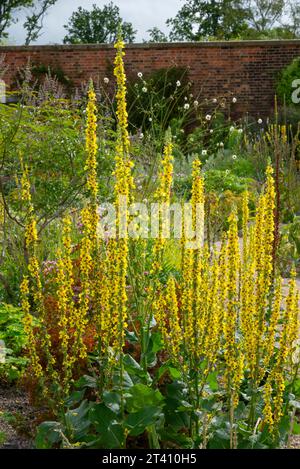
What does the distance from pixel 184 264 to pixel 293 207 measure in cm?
667

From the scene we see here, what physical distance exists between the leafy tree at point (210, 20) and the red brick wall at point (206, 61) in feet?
43.1

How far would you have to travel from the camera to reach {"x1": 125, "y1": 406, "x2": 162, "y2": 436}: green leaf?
2779 mm

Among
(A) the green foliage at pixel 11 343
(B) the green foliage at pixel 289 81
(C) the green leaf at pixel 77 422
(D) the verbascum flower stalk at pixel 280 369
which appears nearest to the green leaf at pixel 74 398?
(C) the green leaf at pixel 77 422

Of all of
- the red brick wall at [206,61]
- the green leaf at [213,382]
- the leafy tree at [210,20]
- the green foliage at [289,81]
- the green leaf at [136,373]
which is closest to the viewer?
the green leaf at [136,373]

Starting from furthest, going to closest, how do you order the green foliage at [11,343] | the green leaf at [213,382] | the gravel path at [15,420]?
the green foliage at [11,343], the gravel path at [15,420], the green leaf at [213,382]

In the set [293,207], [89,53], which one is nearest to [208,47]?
[89,53]

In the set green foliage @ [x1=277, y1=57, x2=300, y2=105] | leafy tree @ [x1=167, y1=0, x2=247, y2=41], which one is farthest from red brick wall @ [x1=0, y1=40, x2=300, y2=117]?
leafy tree @ [x1=167, y1=0, x2=247, y2=41]

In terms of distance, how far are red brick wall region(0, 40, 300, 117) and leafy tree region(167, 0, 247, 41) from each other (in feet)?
43.1

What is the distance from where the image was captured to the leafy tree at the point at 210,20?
107 ft

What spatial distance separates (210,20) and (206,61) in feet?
53.0

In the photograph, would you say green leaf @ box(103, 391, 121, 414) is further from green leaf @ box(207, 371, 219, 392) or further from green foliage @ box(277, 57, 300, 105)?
green foliage @ box(277, 57, 300, 105)

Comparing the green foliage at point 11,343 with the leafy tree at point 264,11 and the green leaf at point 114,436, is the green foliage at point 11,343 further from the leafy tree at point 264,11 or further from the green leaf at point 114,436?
the leafy tree at point 264,11

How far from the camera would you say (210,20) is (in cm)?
3416

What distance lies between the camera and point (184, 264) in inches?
123
